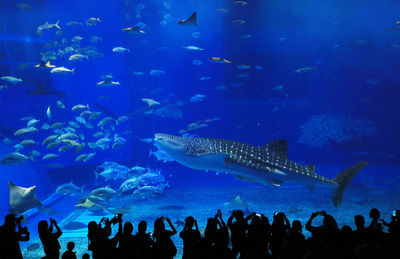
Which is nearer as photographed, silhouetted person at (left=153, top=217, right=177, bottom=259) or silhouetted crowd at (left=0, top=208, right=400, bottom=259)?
silhouetted crowd at (left=0, top=208, right=400, bottom=259)

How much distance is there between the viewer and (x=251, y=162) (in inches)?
166

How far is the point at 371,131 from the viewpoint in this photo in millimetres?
19812

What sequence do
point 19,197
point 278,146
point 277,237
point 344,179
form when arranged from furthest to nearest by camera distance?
point 19,197 → point 278,146 → point 344,179 → point 277,237

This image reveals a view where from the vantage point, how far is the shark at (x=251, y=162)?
Result: 13.5 ft

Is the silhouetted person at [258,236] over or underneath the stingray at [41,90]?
underneath

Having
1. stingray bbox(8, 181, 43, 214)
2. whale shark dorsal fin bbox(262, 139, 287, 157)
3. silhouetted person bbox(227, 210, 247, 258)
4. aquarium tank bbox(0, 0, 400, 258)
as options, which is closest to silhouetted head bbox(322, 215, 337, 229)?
silhouetted person bbox(227, 210, 247, 258)

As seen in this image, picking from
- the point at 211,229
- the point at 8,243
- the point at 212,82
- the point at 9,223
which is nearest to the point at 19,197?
the point at 9,223

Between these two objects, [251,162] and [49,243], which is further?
[251,162]

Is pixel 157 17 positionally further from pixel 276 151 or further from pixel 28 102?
pixel 276 151

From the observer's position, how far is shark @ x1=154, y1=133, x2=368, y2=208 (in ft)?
13.5

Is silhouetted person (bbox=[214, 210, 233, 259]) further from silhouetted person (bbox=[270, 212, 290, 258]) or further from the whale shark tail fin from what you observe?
the whale shark tail fin

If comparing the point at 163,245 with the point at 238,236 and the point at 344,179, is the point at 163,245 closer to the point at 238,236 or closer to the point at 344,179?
the point at 238,236

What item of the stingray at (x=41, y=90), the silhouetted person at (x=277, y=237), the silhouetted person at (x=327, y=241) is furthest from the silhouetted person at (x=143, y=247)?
the stingray at (x=41, y=90)

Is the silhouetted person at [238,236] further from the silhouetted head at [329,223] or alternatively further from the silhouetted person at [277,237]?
the silhouetted head at [329,223]
